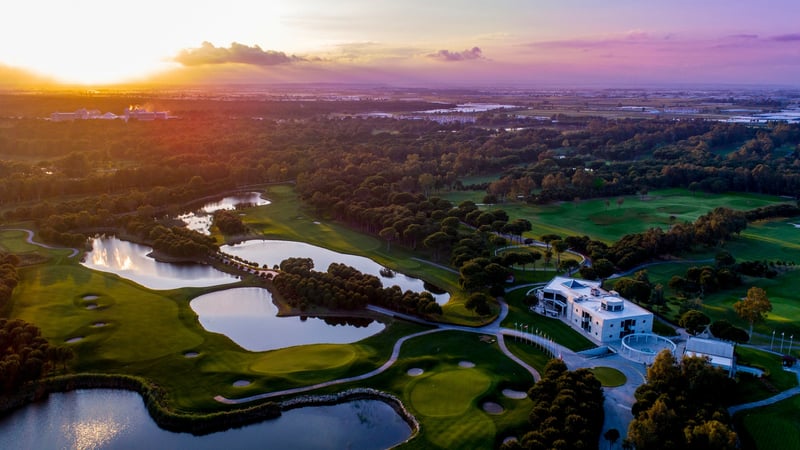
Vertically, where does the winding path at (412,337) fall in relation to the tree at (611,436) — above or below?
below

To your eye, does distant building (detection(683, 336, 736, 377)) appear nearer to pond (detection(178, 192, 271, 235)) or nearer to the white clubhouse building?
the white clubhouse building

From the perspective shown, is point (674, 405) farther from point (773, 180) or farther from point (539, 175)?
point (773, 180)

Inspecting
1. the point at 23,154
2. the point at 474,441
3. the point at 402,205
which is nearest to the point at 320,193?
the point at 402,205

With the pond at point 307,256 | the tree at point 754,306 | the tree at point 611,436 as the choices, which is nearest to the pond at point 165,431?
the tree at point 611,436

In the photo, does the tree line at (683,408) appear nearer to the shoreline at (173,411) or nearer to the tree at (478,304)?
the shoreline at (173,411)

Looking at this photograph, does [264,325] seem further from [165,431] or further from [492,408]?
[492,408]

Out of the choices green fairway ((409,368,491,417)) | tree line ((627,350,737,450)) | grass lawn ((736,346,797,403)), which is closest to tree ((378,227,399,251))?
green fairway ((409,368,491,417))
